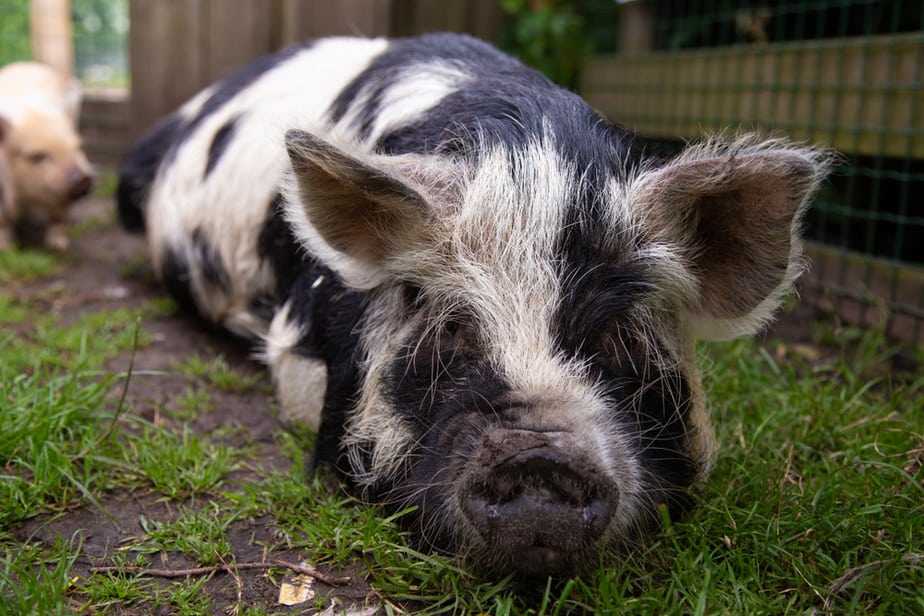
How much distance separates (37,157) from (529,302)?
4.34m

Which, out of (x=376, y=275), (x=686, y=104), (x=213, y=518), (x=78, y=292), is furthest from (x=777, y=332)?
(x=78, y=292)

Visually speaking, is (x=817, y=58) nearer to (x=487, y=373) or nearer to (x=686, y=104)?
(x=686, y=104)

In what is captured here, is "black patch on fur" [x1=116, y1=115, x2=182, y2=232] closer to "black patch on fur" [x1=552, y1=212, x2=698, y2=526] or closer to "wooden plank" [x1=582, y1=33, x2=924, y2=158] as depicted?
"wooden plank" [x1=582, y1=33, x2=924, y2=158]

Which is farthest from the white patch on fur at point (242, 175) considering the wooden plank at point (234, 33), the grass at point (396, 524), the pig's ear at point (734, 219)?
the wooden plank at point (234, 33)

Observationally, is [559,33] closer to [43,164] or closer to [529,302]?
[43,164]

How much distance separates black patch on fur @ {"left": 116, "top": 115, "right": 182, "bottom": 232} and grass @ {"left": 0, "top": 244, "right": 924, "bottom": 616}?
1.75m

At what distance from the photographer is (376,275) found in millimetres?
2586

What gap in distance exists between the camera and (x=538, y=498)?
1.98 meters

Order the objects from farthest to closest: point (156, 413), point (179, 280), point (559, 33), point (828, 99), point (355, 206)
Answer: point (559, 33)
point (828, 99)
point (179, 280)
point (156, 413)
point (355, 206)

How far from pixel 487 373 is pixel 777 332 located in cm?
281

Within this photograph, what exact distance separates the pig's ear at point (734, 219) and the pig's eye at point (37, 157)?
438 centimetres

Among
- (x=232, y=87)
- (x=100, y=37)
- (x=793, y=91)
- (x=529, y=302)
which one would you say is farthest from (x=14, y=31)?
(x=529, y=302)

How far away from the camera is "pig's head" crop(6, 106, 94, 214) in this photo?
540 cm

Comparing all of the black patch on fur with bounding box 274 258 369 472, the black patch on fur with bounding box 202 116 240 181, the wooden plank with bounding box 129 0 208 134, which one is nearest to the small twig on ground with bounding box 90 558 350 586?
the black patch on fur with bounding box 274 258 369 472
